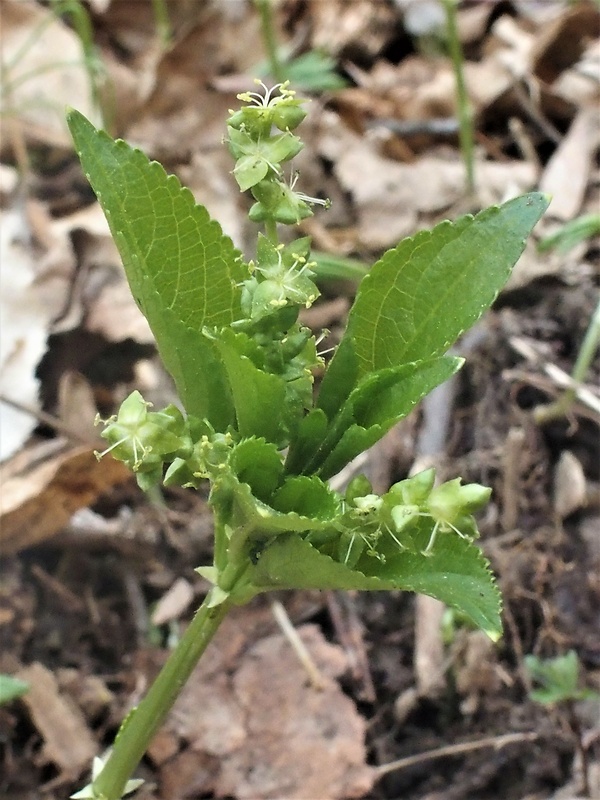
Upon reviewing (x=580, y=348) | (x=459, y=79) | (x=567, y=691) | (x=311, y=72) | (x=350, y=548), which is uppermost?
(x=311, y=72)

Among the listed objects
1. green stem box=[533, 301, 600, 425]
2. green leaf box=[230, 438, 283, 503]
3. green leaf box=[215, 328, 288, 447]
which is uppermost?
green leaf box=[215, 328, 288, 447]

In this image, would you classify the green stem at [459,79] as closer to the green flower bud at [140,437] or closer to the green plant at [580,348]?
the green plant at [580,348]

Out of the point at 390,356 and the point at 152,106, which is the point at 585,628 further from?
the point at 152,106

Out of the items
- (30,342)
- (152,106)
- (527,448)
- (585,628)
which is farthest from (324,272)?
(152,106)

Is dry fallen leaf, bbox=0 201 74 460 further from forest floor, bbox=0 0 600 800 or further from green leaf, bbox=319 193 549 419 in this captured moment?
green leaf, bbox=319 193 549 419

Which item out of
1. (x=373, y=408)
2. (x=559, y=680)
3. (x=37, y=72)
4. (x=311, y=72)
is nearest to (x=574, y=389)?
(x=559, y=680)

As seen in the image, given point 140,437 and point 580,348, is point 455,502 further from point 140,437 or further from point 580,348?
point 580,348

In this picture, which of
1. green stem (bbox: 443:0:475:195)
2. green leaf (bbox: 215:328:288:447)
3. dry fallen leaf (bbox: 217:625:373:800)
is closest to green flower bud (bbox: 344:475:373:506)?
green leaf (bbox: 215:328:288:447)

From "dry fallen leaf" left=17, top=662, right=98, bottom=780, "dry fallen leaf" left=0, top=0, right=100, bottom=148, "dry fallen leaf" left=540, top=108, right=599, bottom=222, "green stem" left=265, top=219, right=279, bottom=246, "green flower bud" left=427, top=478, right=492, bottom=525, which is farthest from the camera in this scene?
"dry fallen leaf" left=0, top=0, right=100, bottom=148
